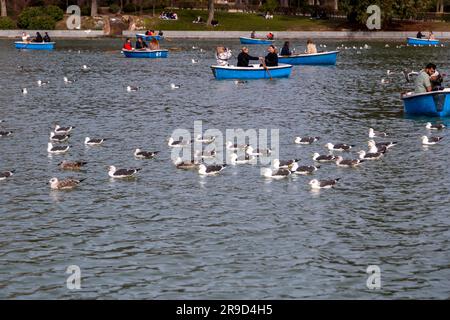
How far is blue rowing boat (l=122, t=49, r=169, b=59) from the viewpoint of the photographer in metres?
82.6

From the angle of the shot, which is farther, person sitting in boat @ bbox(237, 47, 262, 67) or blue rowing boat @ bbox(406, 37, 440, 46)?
blue rowing boat @ bbox(406, 37, 440, 46)

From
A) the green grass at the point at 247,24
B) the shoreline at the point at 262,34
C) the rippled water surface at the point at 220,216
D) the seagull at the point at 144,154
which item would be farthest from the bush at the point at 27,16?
the seagull at the point at 144,154

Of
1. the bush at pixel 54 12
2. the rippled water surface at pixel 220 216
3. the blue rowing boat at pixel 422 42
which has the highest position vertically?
the bush at pixel 54 12

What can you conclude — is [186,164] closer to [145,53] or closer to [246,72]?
[246,72]

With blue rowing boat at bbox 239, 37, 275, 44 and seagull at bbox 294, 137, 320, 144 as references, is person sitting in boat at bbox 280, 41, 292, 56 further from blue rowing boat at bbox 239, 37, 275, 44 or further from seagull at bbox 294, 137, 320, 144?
seagull at bbox 294, 137, 320, 144

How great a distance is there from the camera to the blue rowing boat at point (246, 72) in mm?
60031

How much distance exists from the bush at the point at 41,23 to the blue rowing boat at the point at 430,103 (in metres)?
89.5

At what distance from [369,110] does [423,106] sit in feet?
14.6

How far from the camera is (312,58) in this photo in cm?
7412

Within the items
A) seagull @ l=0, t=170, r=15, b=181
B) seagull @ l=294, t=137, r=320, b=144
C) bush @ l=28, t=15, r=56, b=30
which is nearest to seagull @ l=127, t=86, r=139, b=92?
seagull @ l=294, t=137, r=320, b=144

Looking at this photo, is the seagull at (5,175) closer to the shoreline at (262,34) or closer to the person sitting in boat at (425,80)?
the person sitting in boat at (425,80)

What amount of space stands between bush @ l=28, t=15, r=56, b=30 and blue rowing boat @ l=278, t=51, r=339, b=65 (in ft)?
194

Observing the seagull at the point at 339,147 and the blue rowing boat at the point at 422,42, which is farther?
the blue rowing boat at the point at 422,42

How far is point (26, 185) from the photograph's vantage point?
28047 millimetres
